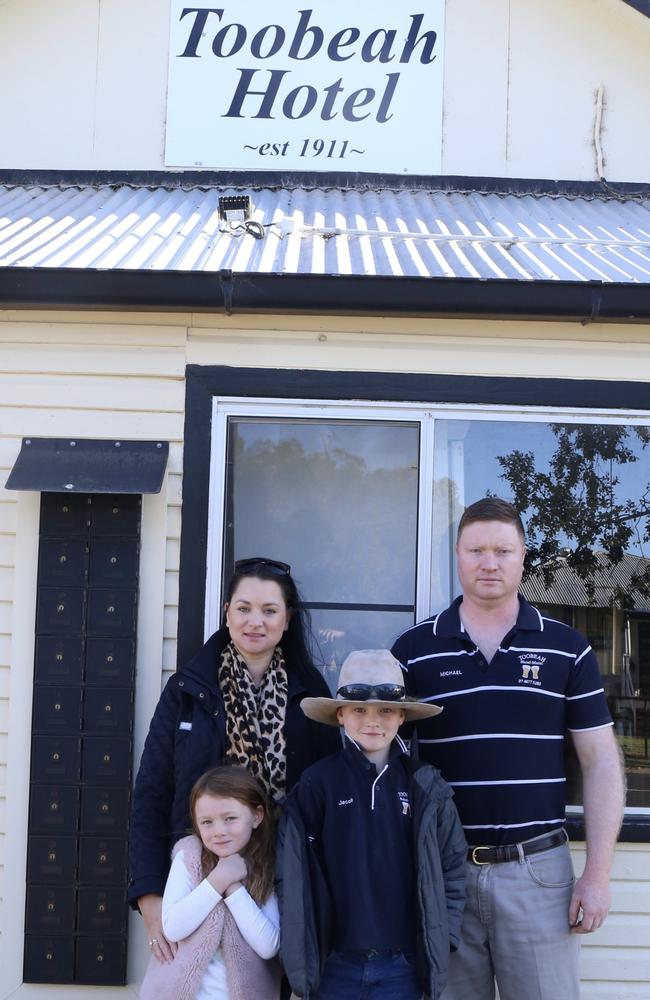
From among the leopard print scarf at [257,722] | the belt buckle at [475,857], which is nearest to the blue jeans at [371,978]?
the belt buckle at [475,857]

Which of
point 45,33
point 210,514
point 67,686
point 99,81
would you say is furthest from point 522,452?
point 45,33

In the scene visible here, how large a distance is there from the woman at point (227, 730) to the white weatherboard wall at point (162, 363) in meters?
0.60

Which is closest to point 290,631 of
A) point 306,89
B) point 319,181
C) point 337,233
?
point 337,233

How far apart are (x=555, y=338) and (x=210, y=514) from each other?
1467mm

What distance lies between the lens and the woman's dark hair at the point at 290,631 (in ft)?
10.7

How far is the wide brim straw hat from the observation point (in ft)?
9.33

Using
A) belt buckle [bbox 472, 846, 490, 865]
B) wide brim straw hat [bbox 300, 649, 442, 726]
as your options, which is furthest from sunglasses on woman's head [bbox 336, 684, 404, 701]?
belt buckle [bbox 472, 846, 490, 865]

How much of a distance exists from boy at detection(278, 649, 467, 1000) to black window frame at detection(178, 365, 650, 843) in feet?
3.80

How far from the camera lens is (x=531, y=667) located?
3082 mm

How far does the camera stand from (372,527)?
3928 millimetres

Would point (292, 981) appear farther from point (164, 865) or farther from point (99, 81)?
point (99, 81)

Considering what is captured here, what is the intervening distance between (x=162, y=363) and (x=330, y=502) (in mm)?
832

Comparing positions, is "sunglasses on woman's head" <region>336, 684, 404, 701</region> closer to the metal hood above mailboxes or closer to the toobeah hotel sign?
the metal hood above mailboxes

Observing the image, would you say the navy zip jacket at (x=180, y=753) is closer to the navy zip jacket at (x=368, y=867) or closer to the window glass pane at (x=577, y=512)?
the navy zip jacket at (x=368, y=867)
